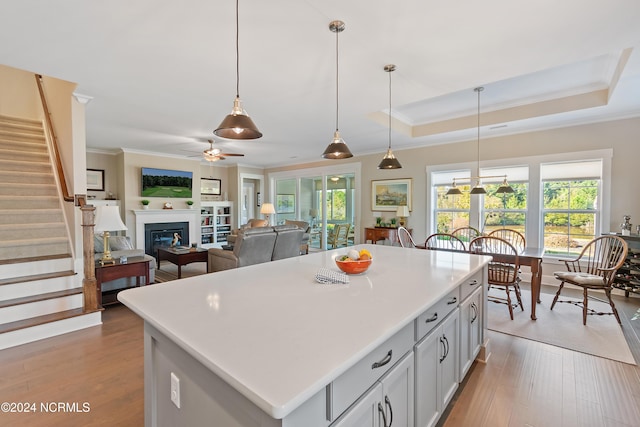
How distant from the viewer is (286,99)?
3.56 metres

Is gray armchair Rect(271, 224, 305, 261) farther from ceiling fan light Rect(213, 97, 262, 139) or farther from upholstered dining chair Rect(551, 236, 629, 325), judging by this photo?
upholstered dining chair Rect(551, 236, 629, 325)

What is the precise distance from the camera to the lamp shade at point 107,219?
133 inches

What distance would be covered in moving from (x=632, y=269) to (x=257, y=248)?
5.00m

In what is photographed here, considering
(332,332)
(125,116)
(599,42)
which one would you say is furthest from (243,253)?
(599,42)

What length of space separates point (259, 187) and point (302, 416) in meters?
9.16

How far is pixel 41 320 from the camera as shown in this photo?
2.91 meters

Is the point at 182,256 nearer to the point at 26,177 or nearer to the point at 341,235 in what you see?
the point at 26,177

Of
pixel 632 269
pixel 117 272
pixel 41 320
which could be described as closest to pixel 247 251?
pixel 117 272

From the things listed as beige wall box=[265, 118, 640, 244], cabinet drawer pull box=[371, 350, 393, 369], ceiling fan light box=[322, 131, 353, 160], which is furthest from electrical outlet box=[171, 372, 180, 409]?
beige wall box=[265, 118, 640, 244]

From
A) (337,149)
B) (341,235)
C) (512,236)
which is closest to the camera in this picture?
(337,149)

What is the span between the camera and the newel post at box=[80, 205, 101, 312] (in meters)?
3.19

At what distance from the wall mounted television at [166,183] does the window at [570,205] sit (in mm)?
7451

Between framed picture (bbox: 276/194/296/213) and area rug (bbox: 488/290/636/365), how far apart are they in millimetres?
6153

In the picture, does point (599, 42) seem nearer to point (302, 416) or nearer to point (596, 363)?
point (596, 363)
